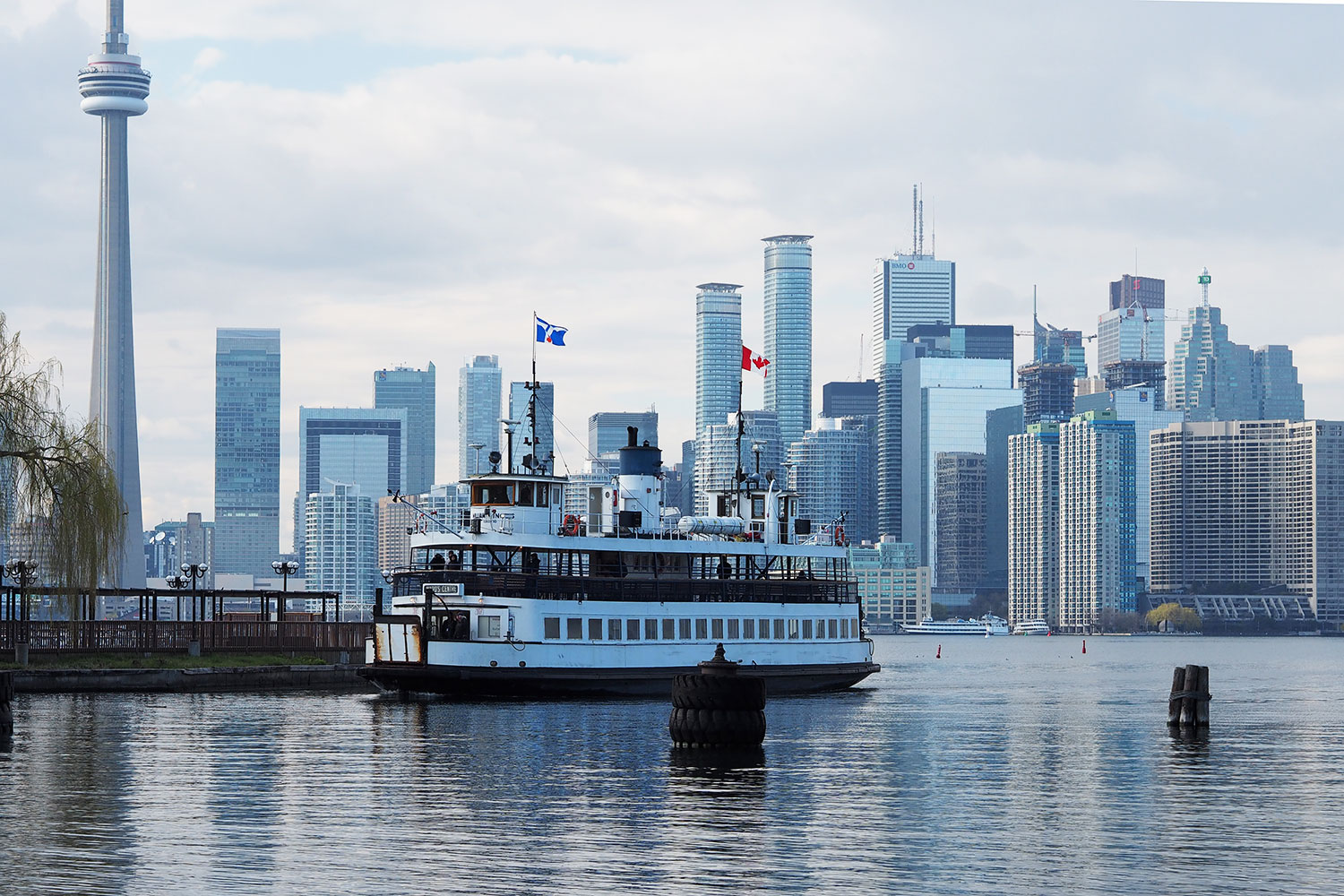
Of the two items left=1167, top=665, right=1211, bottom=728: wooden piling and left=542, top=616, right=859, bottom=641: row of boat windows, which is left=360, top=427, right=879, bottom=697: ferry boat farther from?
left=1167, top=665, right=1211, bottom=728: wooden piling

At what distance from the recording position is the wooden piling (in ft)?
188

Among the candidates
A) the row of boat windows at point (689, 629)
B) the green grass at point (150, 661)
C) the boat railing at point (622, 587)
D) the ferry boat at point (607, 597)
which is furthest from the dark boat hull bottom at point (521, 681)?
the green grass at point (150, 661)

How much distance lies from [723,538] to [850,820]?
4519 centimetres

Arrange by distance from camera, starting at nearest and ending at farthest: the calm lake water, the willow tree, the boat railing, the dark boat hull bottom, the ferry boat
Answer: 1. the calm lake water
2. the willow tree
3. the dark boat hull bottom
4. the ferry boat
5. the boat railing

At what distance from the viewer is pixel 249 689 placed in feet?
250

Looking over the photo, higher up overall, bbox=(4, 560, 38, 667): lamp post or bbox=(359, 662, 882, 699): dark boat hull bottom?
bbox=(4, 560, 38, 667): lamp post

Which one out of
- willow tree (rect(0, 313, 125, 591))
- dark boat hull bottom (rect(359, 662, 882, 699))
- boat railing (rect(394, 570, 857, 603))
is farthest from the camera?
boat railing (rect(394, 570, 857, 603))

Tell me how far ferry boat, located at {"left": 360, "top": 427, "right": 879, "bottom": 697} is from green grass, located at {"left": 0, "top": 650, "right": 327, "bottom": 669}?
424 inches

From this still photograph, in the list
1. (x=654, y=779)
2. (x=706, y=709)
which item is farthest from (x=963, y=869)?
(x=706, y=709)

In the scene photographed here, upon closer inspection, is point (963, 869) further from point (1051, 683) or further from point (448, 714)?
point (1051, 683)

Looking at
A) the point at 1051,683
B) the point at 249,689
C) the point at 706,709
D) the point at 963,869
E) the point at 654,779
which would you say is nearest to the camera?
the point at 963,869

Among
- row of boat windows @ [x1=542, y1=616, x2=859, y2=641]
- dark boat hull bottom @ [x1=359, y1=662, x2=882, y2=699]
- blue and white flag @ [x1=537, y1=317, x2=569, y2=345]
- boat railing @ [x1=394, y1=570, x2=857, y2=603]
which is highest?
blue and white flag @ [x1=537, y1=317, x2=569, y2=345]

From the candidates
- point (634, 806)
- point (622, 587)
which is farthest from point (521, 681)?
point (634, 806)

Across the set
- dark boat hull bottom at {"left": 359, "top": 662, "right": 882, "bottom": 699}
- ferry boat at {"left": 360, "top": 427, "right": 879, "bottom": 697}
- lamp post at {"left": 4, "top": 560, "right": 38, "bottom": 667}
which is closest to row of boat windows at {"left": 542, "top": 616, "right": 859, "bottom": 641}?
ferry boat at {"left": 360, "top": 427, "right": 879, "bottom": 697}
